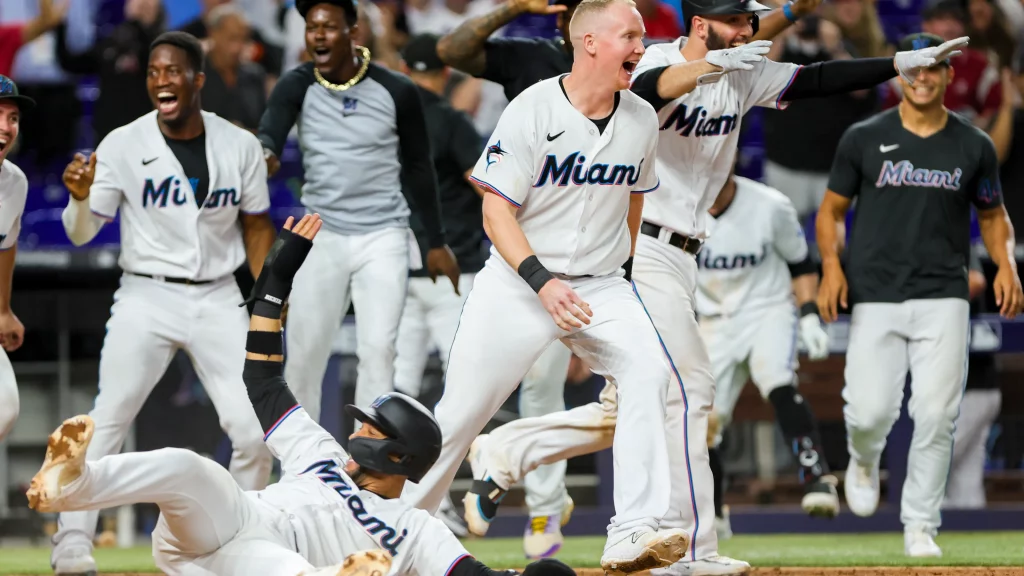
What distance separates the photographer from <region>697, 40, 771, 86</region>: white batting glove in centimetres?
477

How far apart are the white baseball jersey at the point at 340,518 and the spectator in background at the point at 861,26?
24.5 feet

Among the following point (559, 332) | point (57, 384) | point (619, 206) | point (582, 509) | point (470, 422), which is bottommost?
point (582, 509)

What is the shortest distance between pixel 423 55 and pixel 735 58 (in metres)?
3.45

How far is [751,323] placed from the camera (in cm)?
796

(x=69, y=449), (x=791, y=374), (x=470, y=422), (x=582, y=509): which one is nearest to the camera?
(x=69, y=449)

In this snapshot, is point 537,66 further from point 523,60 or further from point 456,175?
point 456,175

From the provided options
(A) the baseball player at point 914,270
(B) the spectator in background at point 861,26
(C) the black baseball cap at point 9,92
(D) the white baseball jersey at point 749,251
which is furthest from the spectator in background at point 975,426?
(C) the black baseball cap at point 9,92

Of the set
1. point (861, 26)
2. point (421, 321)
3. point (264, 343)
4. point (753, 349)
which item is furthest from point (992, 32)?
point (264, 343)

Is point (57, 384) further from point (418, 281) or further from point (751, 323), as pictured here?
point (751, 323)

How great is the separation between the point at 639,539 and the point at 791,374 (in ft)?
12.2

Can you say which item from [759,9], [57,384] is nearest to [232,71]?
[57,384]

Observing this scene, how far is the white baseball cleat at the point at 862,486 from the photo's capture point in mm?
7062

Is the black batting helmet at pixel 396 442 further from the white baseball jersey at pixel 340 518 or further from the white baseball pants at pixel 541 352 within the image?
the white baseball pants at pixel 541 352

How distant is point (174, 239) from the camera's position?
5.98 m
